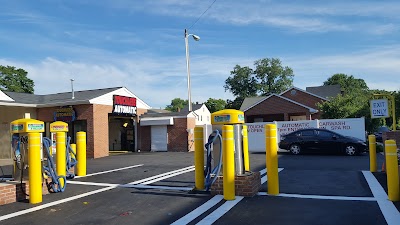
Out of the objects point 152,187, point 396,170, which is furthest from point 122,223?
point 396,170

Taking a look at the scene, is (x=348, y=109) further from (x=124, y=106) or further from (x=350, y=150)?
(x=124, y=106)

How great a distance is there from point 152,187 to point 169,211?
265 centimetres

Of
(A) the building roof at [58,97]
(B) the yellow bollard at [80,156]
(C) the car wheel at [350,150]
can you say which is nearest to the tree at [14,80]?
(A) the building roof at [58,97]

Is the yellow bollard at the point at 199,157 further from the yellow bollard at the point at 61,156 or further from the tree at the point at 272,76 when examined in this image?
the tree at the point at 272,76

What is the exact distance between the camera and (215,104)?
A: 80438mm

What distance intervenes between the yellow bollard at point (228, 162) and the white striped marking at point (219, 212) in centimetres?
20

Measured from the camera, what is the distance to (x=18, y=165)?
8.12 m

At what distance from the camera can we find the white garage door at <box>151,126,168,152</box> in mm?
25047

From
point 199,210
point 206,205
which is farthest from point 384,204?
point 199,210

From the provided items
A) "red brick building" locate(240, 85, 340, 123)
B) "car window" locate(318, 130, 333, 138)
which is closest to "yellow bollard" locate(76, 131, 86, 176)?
"car window" locate(318, 130, 333, 138)

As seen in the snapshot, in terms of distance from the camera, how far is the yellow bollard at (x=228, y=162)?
7133 mm

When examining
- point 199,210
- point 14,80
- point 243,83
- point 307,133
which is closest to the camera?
point 199,210

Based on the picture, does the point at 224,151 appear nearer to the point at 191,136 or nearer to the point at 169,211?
the point at 169,211

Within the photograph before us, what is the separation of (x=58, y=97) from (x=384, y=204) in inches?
962
